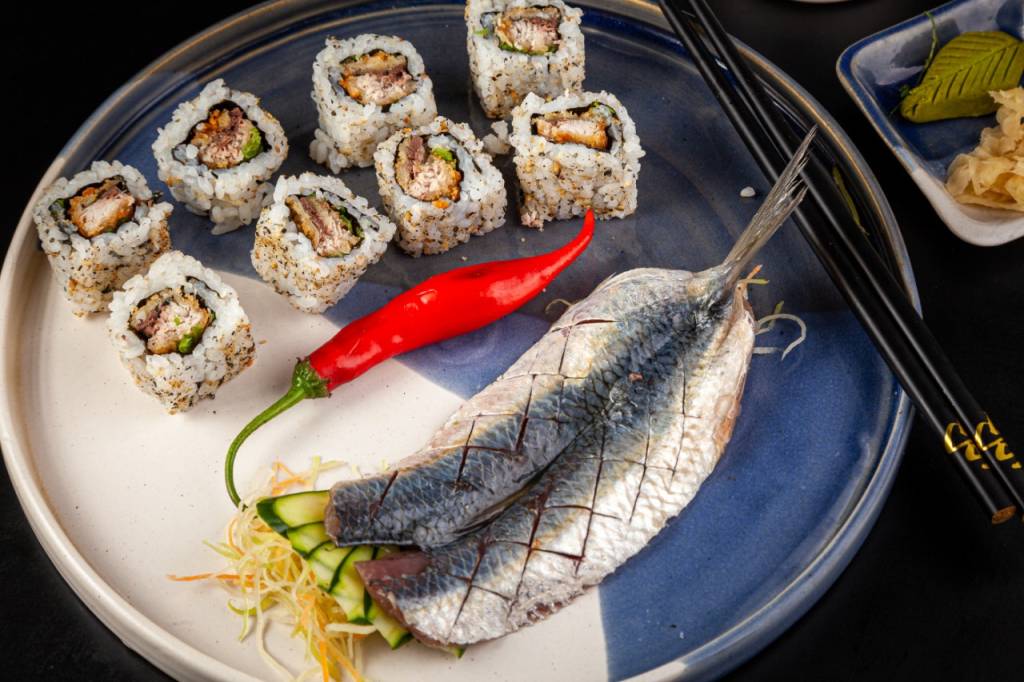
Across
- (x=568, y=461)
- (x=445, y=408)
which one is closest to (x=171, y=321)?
(x=445, y=408)

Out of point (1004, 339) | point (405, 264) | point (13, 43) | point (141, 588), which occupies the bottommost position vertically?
point (1004, 339)

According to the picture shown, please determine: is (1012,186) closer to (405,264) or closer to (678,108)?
(678,108)

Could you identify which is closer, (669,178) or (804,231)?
(804,231)

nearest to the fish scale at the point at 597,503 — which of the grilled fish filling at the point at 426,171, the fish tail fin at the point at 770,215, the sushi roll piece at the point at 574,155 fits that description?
the fish tail fin at the point at 770,215

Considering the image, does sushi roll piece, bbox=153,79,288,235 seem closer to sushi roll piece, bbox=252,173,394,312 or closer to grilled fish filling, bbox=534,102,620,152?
sushi roll piece, bbox=252,173,394,312

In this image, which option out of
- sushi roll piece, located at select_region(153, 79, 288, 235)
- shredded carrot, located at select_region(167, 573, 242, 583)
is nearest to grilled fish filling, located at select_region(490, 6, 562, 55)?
sushi roll piece, located at select_region(153, 79, 288, 235)

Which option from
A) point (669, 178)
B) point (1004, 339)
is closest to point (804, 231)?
point (669, 178)

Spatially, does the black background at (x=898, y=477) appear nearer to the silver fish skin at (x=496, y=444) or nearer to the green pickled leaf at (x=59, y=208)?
the green pickled leaf at (x=59, y=208)
